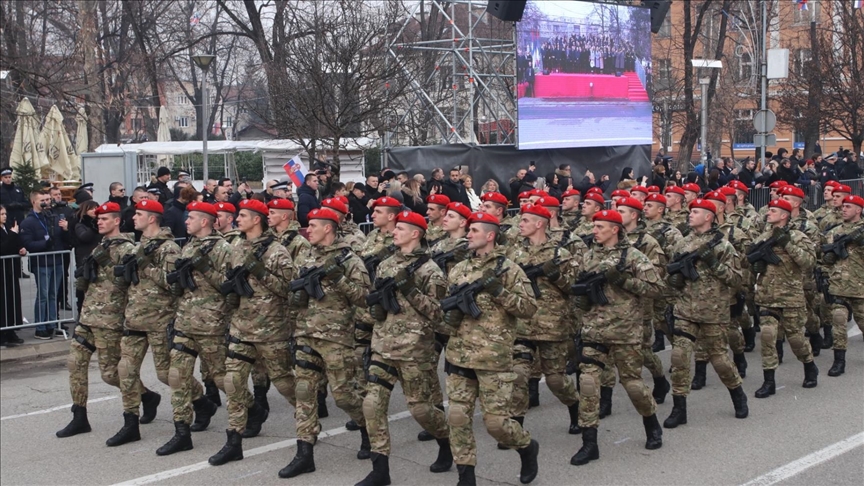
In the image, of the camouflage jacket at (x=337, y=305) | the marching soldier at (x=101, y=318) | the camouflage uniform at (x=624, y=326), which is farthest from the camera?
the marching soldier at (x=101, y=318)

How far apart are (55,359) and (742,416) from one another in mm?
8180

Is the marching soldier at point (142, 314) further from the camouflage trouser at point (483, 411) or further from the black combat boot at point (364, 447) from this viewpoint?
the camouflage trouser at point (483, 411)

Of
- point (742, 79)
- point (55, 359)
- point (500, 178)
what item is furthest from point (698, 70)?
point (55, 359)

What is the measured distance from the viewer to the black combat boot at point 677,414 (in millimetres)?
8352

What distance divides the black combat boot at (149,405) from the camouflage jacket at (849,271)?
7281mm

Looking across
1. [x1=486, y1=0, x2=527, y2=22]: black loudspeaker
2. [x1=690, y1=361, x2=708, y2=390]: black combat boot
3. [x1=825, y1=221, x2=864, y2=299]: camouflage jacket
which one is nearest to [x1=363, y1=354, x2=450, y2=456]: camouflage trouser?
[x1=690, y1=361, x2=708, y2=390]: black combat boot

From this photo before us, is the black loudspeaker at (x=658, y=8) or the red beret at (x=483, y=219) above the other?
the black loudspeaker at (x=658, y=8)

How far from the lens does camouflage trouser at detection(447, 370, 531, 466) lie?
6.52m

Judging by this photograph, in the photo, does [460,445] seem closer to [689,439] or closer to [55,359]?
[689,439]

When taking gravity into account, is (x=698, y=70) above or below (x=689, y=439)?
above

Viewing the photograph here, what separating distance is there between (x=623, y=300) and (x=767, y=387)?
2.59 m

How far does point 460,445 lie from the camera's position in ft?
21.5

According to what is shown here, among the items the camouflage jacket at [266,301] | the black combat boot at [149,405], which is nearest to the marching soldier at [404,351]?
the camouflage jacket at [266,301]

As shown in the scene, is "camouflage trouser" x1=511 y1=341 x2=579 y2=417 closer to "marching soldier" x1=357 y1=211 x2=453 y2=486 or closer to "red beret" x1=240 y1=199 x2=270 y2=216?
"marching soldier" x1=357 y1=211 x2=453 y2=486
